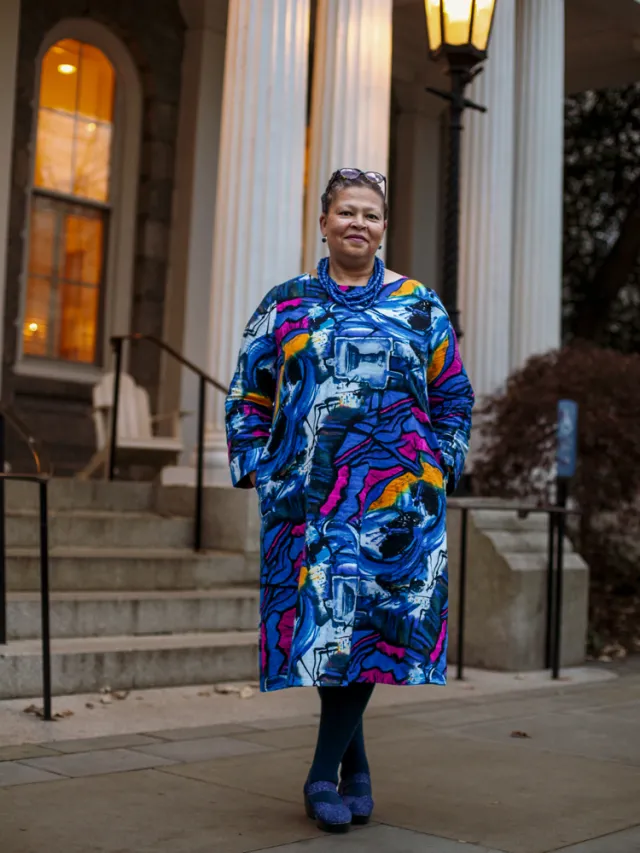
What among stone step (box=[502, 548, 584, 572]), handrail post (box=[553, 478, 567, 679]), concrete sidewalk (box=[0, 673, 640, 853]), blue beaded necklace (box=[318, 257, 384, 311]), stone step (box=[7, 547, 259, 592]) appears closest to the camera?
concrete sidewalk (box=[0, 673, 640, 853])

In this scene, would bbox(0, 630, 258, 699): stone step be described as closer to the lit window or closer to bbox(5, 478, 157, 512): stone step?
bbox(5, 478, 157, 512): stone step

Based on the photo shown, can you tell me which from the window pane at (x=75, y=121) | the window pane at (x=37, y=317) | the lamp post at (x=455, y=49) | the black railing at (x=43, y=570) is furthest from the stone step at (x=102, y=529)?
the window pane at (x=75, y=121)

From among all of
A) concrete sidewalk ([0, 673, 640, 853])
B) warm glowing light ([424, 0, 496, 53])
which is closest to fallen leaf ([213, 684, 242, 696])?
concrete sidewalk ([0, 673, 640, 853])

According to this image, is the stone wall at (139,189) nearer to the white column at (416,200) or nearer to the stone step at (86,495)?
the stone step at (86,495)

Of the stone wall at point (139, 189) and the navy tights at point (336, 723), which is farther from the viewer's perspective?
the stone wall at point (139, 189)

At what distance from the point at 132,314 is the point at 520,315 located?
404cm

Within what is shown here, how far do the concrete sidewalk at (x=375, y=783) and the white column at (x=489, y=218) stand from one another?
506 centimetres

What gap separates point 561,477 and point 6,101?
645 centimetres

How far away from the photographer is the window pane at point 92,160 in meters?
13.1

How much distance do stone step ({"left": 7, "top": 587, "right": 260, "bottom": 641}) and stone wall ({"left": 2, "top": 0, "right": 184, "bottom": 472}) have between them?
493 centimetres

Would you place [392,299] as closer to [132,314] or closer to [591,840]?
[591,840]

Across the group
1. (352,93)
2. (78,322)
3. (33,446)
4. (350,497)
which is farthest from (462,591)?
(78,322)

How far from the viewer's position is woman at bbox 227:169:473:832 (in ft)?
13.0

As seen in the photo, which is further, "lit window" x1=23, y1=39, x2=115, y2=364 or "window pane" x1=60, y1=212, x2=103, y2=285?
"window pane" x1=60, y1=212, x2=103, y2=285
